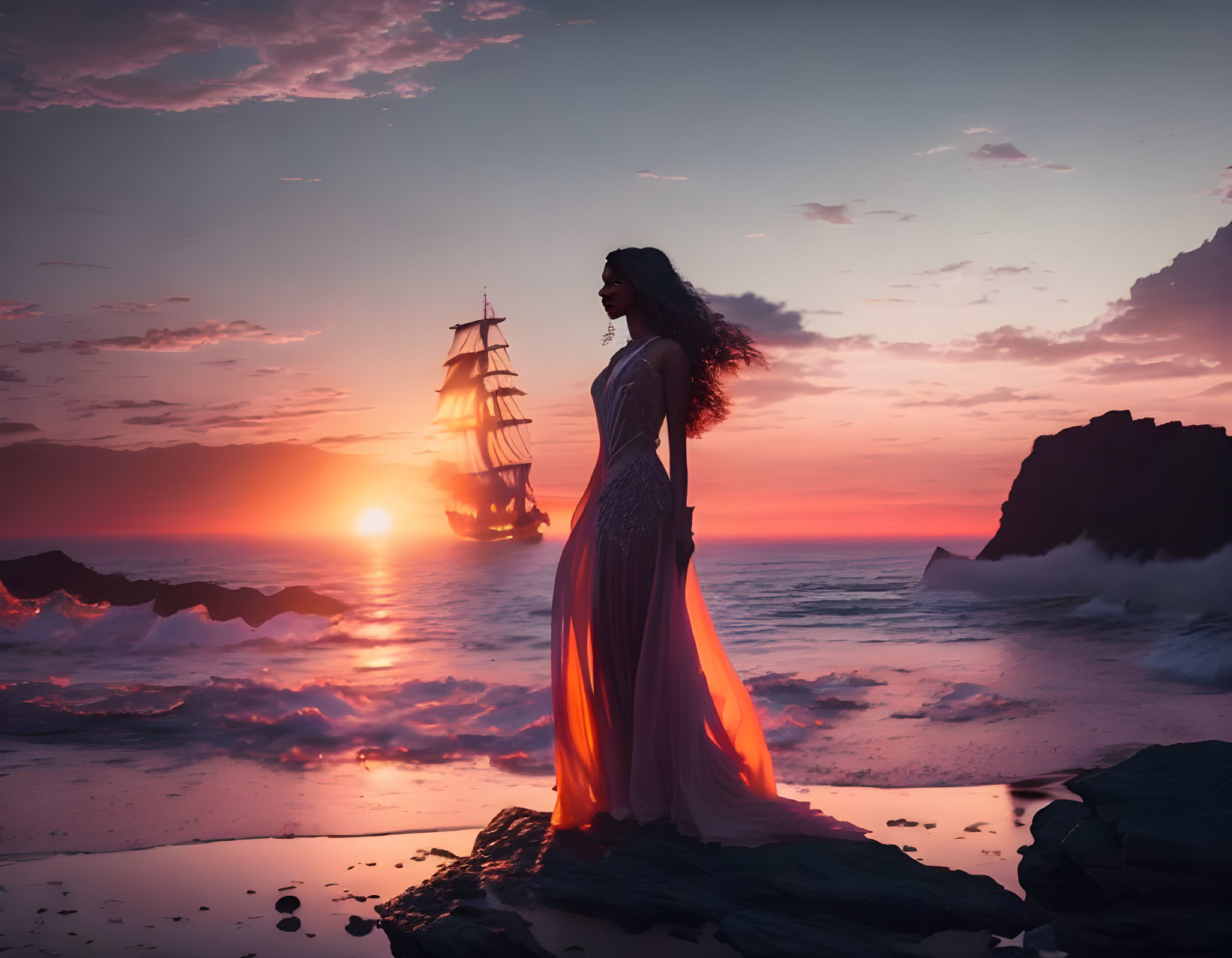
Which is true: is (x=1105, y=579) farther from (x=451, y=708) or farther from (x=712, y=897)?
(x=712, y=897)

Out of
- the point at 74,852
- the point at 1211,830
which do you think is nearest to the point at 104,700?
the point at 74,852

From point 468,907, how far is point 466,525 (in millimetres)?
59961

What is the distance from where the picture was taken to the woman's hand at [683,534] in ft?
12.3

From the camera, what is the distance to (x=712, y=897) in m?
3.14

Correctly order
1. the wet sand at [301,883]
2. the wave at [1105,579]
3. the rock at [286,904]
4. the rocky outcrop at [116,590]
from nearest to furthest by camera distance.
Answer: the wet sand at [301,883]
the rock at [286,904]
the rocky outcrop at [116,590]
the wave at [1105,579]

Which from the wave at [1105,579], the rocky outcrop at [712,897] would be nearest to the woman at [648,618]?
the rocky outcrop at [712,897]

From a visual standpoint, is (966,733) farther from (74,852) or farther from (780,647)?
(780,647)

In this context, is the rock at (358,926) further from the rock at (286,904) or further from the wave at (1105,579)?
the wave at (1105,579)

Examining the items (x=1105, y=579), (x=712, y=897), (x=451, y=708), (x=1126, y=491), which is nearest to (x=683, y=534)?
(x=712, y=897)

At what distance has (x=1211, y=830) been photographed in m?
3.13

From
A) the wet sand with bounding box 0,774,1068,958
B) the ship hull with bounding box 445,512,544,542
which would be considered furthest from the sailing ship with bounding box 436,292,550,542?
the wet sand with bounding box 0,774,1068,958

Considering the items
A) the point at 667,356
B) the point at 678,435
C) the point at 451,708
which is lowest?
the point at 451,708

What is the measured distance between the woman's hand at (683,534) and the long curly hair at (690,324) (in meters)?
0.36

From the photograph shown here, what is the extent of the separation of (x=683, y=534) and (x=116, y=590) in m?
13.7
